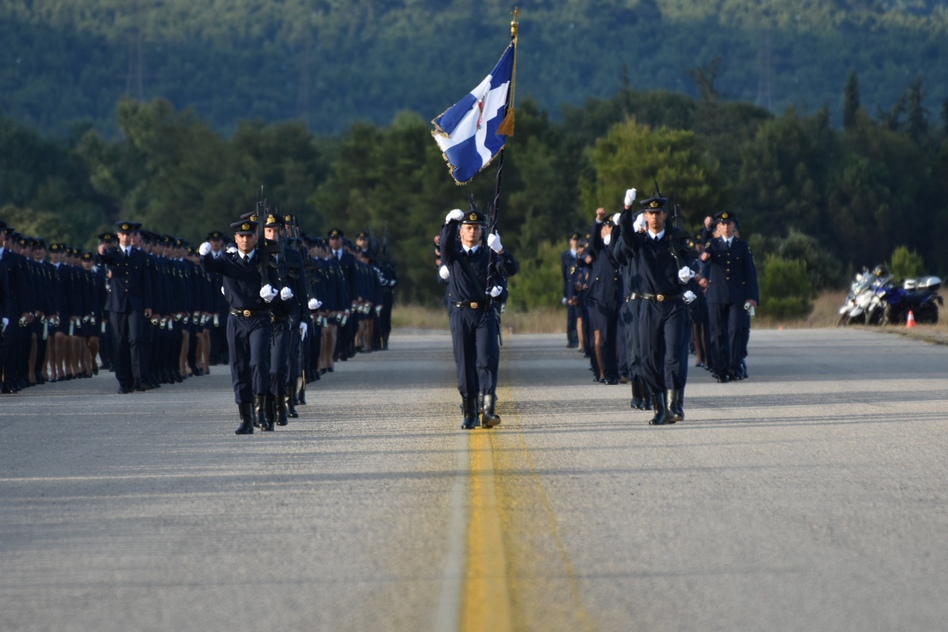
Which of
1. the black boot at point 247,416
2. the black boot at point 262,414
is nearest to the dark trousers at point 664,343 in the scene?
the black boot at point 262,414

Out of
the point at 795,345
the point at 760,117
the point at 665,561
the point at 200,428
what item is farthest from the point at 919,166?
the point at 665,561

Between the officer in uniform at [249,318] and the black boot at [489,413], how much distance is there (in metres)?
1.95

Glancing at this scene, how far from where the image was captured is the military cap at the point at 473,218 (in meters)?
17.3

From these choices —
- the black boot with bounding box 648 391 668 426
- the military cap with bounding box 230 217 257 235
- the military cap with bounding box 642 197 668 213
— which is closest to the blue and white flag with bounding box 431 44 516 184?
the military cap with bounding box 642 197 668 213

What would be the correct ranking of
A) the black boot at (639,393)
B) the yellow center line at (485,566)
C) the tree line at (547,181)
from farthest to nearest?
the tree line at (547,181) → the black boot at (639,393) → the yellow center line at (485,566)

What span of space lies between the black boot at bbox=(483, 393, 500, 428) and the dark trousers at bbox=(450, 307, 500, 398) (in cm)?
→ 6

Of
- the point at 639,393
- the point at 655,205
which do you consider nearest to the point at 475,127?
the point at 655,205

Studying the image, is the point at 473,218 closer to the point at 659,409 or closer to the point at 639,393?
the point at 659,409

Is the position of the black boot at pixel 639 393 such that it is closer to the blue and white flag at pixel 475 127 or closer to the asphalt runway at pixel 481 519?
the asphalt runway at pixel 481 519

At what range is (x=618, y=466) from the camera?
42.8ft

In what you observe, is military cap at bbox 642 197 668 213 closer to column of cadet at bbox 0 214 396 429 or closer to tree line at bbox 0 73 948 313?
column of cadet at bbox 0 214 396 429

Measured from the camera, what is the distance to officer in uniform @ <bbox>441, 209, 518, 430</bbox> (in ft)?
56.0

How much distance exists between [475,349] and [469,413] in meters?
0.83

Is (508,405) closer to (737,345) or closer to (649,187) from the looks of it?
(737,345)
